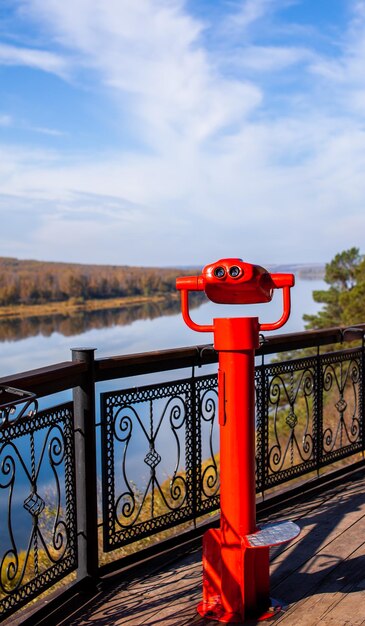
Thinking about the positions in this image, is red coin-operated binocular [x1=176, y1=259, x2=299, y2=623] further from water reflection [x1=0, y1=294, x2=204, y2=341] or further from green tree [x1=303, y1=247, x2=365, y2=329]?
water reflection [x1=0, y1=294, x2=204, y2=341]

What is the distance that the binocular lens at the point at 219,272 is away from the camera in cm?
199

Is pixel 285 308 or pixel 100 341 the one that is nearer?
pixel 285 308

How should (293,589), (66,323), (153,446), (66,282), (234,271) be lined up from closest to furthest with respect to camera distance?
1. (234,271)
2. (293,589)
3. (153,446)
4. (66,282)
5. (66,323)

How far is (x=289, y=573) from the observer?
245 centimetres

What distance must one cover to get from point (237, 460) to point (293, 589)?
0.65m

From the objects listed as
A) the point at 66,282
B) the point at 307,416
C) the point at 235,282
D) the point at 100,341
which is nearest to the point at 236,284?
the point at 235,282

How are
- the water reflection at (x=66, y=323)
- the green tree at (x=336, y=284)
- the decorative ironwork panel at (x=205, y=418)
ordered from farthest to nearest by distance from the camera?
1. the water reflection at (x=66, y=323)
2. the green tree at (x=336, y=284)
3. the decorative ironwork panel at (x=205, y=418)

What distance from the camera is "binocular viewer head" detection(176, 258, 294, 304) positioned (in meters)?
1.97

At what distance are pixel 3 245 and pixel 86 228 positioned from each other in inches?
1172

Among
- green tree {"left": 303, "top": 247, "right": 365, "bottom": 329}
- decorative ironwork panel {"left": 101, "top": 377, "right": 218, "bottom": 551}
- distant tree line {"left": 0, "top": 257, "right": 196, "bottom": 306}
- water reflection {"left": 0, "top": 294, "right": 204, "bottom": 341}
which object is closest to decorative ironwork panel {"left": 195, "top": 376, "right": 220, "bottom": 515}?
decorative ironwork panel {"left": 101, "top": 377, "right": 218, "bottom": 551}

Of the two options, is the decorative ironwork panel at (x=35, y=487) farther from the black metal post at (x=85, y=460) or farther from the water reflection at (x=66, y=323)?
the water reflection at (x=66, y=323)

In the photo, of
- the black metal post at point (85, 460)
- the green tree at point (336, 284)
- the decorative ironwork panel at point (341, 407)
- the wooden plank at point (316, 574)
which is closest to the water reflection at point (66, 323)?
the green tree at point (336, 284)

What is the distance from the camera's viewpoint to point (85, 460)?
7.77 ft

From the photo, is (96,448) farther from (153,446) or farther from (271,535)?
(271,535)
